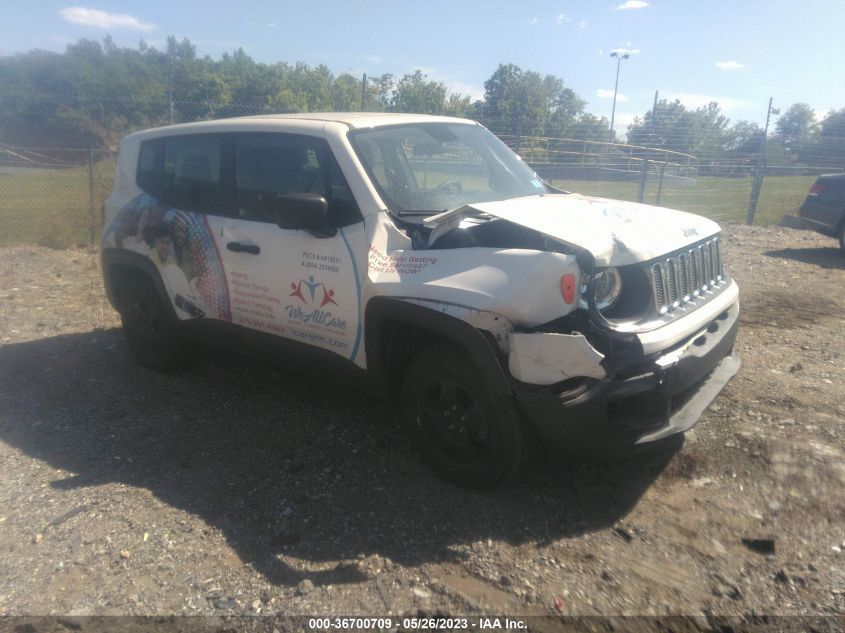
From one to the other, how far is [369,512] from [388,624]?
807mm

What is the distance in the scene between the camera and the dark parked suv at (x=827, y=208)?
417 inches

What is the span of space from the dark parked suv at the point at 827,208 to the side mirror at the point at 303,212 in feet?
32.9

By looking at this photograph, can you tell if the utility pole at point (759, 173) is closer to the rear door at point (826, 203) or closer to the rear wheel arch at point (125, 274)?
the rear door at point (826, 203)

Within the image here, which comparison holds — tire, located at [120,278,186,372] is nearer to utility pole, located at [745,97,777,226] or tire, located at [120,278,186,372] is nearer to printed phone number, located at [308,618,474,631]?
printed phone number, located at [308,618,474,631]

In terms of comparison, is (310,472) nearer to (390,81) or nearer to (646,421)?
(646,421)

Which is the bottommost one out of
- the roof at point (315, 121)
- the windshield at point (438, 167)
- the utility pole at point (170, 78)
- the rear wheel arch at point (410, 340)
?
the rear wheel arch at point (410, 340)

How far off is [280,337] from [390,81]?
15833 millimetres

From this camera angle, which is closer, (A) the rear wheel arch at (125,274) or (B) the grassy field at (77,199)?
(A) the rear wheel arch at (125,274)

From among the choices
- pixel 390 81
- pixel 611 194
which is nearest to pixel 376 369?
pixel 611 194

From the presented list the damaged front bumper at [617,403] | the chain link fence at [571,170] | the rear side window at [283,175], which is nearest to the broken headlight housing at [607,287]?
the damaged front bumper at [617,403]

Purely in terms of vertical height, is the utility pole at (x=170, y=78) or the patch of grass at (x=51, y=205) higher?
the utility pole at (x=170, y=78)

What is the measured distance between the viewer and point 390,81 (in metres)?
18.5

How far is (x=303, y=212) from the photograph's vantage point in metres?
3.55

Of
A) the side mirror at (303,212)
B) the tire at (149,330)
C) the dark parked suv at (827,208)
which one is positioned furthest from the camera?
the dark parked suv at (827,208)
